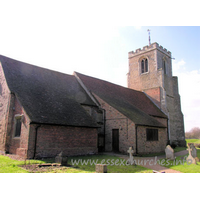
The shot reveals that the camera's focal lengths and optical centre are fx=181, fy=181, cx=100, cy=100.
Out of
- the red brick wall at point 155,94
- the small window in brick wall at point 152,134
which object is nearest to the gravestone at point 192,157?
the small window in brick wall at point 152,134

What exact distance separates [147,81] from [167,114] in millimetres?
6899

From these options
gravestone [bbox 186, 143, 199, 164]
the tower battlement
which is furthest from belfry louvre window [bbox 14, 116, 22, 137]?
the tower battlement

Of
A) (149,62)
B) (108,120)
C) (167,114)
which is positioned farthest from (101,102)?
(149,62)

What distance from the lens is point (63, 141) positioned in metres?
13.5

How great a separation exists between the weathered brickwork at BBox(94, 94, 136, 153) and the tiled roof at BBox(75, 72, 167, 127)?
0.45 meters

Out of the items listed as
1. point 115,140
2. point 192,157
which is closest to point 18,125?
point 115,140

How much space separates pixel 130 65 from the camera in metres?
34.3

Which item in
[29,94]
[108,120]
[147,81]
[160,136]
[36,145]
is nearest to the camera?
[36,145]

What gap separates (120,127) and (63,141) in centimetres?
596

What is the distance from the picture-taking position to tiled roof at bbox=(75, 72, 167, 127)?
62.1 feet

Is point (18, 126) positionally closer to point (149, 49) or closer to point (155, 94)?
point (155, 94)

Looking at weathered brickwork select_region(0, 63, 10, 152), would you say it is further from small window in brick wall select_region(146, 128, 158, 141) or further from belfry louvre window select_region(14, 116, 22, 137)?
small window in brick wall select_region(146, 128, 158, 141)

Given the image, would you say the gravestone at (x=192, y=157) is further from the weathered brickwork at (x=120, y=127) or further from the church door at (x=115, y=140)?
the church door at (x=115, y=140)

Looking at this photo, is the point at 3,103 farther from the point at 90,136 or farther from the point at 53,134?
the point at 90,136
